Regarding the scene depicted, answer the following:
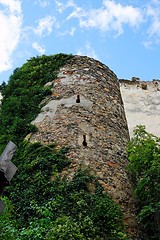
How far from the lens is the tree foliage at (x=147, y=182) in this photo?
713 centimetres

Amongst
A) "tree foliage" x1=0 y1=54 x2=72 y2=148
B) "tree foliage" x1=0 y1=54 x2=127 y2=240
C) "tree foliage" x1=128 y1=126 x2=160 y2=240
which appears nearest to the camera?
"tree foliage" x1=0 y1=54 x2=127 y2=240

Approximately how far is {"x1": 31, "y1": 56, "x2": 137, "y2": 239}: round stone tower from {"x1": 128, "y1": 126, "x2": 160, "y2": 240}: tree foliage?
22cm

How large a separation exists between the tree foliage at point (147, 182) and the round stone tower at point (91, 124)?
0.72ft

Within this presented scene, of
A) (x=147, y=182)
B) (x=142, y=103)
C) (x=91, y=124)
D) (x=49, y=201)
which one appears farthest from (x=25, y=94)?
(x=142, y=103)

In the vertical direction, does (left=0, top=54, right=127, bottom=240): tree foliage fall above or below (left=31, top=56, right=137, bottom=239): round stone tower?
below

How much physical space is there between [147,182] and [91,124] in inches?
70.0

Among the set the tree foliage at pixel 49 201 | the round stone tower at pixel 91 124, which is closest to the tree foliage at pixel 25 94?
the tree foliage at pixel 49 201

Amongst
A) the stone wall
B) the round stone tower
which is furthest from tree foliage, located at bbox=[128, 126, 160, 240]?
the stone wall

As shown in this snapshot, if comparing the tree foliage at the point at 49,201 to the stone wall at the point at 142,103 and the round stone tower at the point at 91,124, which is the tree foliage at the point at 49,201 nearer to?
the round stone tower at the point at 91,124

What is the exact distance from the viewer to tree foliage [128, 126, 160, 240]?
23.4ft

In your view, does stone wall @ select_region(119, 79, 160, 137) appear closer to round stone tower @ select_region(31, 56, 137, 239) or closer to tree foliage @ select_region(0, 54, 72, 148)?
round stone tower @ select_region(31, 56, 137, 239)

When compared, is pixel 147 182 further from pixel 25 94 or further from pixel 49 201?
pixel 25 94

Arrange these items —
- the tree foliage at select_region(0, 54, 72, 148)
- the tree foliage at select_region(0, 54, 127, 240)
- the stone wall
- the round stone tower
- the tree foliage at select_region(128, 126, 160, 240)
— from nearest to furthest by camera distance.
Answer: the tree foliage at select_region(0, 54, 127, 240) < the tree foliage at select_region(128, 126, 160, 240) < the round stone tower < the tree foliage at select_region(0, 54, 72, 148) < the stone wall

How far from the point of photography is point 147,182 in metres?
7.29
